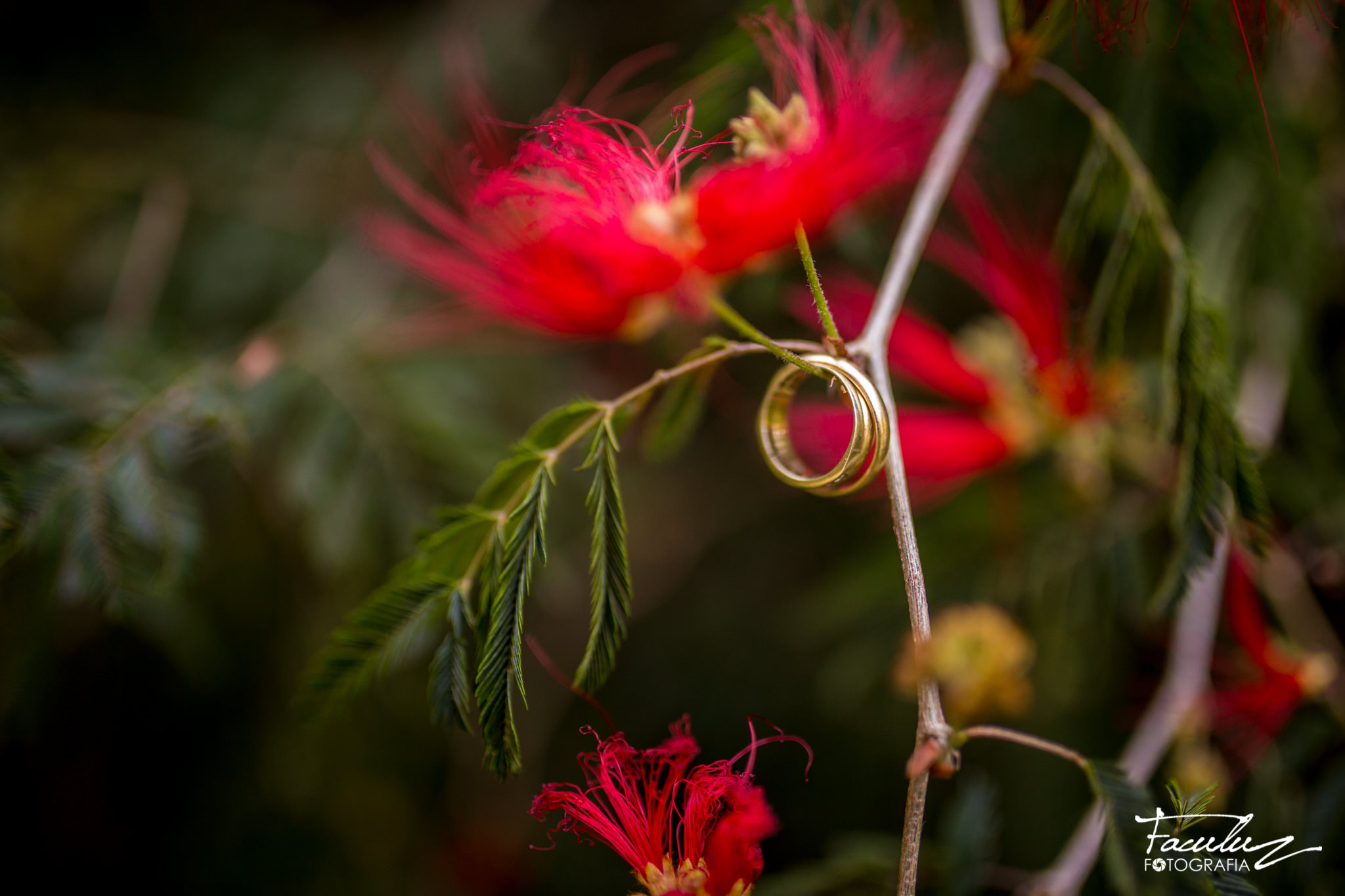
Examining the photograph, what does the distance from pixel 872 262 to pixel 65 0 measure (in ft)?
8.13

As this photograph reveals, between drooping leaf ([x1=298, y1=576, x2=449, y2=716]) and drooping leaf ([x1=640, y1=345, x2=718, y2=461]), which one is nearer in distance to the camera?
drooping leaf ([x1=298, y1=576, x2=449, y2=716])

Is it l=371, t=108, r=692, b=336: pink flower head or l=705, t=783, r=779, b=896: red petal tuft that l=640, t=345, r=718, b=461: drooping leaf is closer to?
l=371, t=108, r=692, b=336: pink flower head

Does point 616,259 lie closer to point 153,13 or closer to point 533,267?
point 533,267

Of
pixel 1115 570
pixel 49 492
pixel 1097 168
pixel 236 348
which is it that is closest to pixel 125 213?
pixel 236 348

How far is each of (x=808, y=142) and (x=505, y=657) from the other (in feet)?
1.89

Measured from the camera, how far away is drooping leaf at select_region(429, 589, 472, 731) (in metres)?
0.61

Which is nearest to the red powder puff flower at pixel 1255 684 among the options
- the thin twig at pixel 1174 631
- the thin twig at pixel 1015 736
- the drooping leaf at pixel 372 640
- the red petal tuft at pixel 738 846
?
the thin twig at pixel 1174 631

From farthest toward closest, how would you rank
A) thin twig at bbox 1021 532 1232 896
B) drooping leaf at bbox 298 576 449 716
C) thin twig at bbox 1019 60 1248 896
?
thin twig at bbox 1021 532 1232 896 < thin twig at bbox 1019 60 1248 896 < drooping leaf at bbox 298 576 449 716

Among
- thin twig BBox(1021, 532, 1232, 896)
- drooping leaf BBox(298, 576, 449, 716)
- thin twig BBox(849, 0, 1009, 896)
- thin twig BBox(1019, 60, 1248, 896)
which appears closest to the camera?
thin twig BBox(849, 0, 1009, 896)

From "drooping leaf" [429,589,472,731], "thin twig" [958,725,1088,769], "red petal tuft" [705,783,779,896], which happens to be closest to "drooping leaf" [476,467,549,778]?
"drooping leaf" [429,589,472,731]

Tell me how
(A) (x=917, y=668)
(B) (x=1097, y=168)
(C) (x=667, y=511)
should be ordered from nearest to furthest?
1. (A) (x=917, y=668)
2. (B) (x=1097, y=168)
3. (C) (x=667, y=511)

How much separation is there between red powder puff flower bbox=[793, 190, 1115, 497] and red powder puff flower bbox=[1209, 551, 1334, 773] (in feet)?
0.90

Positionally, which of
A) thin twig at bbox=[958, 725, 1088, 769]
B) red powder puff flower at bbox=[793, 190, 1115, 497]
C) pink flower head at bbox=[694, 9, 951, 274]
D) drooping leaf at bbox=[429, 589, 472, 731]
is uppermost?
pink flower head at bbox=[694, 9, 951, 274]

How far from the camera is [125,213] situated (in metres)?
2.10
